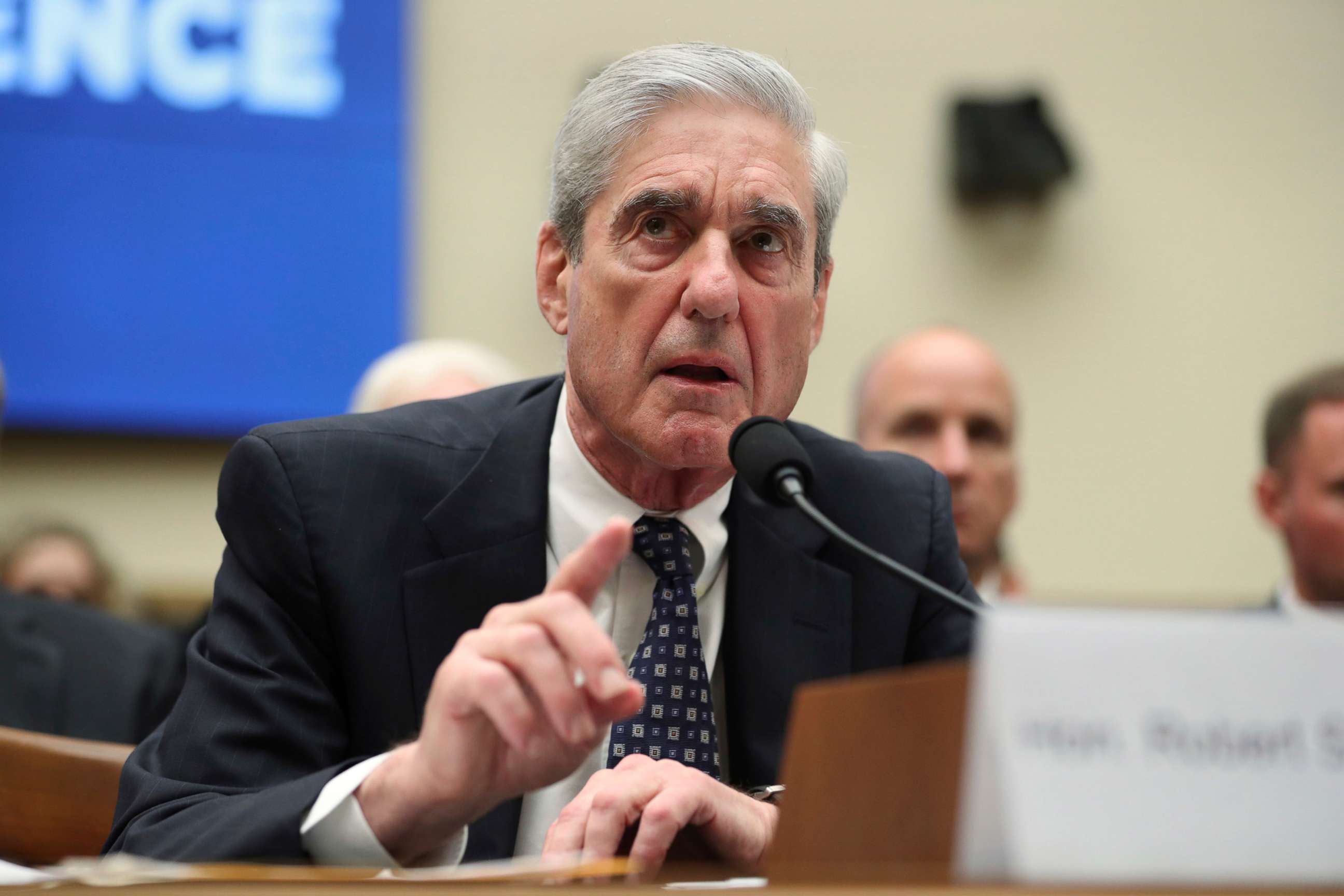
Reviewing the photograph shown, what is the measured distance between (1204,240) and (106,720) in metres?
3.61

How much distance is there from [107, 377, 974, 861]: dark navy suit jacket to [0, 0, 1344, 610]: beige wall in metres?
2.57

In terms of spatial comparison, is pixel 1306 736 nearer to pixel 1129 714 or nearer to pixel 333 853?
pixel 1129 714

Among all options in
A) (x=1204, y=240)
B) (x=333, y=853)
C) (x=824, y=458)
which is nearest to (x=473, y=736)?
(x=333, y=853)

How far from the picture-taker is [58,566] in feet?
12.0

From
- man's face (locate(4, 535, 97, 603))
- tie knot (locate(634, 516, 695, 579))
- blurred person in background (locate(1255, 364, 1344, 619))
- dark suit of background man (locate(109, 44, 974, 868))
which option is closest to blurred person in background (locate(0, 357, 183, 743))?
man's face (locate(4, 535, 97, 603))

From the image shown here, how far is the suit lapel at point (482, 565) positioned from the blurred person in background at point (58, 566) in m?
2.40

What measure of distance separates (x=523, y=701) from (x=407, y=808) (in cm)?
17

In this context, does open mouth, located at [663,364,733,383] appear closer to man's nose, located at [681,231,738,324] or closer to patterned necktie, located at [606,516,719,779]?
man's nose, located at [681,231,738,324]

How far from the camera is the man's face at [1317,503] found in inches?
108

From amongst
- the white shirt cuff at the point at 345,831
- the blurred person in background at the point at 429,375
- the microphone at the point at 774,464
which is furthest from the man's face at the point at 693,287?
the blurred person in background at the point at 429,375

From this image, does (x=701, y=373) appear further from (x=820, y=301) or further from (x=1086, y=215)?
(x=1086, y=215)

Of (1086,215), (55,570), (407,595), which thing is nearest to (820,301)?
(407,595)

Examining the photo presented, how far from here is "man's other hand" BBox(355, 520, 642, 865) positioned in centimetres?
96

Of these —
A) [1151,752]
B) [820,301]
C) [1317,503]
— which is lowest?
[1151,752]
